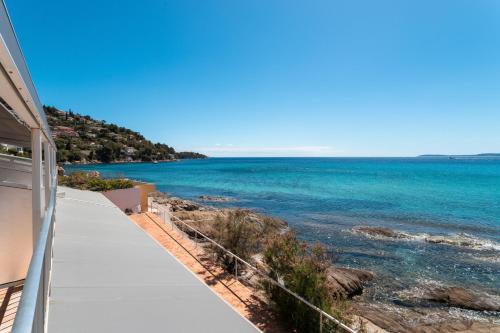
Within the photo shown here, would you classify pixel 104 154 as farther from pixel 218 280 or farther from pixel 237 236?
pixel 218 280

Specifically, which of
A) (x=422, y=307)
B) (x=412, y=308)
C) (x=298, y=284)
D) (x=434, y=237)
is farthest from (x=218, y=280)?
(x=434, y=237)

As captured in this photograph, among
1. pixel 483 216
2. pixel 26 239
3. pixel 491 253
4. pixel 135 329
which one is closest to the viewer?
pixel 135 329

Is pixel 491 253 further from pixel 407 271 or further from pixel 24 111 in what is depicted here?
pixel 24 111

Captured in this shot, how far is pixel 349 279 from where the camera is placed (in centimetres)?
1367

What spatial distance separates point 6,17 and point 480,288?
58.8 feet

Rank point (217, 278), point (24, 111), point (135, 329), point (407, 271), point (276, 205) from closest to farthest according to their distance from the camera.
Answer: point (135, 329)
point (24, 111)
point (217, 278)
point (407, 271)
point (276, 205)

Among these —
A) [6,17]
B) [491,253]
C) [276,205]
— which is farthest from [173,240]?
[276,205]

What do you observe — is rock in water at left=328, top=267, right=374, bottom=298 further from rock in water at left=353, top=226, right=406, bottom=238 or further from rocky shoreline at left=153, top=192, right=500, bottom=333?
rock in water at left=353, top=226, right=406, bottom=238

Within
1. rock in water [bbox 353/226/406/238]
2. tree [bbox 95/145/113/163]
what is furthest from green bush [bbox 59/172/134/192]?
tree [bbox 95/145/113/163]

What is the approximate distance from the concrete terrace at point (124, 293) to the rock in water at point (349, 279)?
939 centimetres

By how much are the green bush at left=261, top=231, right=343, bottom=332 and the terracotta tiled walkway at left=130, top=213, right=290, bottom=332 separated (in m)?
0.45

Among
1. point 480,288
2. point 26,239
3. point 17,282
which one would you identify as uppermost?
point 26,239

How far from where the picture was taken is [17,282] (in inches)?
289

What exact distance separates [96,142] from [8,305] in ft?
440
